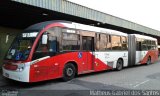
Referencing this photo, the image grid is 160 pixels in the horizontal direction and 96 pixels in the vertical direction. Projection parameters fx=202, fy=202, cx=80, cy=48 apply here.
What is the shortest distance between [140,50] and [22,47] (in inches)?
493

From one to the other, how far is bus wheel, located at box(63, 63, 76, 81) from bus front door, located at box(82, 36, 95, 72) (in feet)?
3.18

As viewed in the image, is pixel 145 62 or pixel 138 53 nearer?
pixel 138 53

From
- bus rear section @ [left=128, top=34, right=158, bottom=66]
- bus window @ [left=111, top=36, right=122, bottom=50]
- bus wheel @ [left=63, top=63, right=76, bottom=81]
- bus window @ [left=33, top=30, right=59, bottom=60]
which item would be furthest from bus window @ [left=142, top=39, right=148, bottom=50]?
bus window @ [left=33, top=30, right=59, bottom=60]

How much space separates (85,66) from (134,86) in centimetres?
311

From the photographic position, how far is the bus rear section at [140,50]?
55.2ft

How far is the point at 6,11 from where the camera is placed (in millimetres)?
11953

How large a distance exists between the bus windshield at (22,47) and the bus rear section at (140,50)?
9.70 meters

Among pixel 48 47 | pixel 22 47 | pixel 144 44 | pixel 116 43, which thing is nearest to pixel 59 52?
pixel 48 47

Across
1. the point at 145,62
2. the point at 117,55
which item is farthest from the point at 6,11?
the point at 145,62

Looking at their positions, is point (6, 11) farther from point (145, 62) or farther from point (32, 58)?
point (145, 62)

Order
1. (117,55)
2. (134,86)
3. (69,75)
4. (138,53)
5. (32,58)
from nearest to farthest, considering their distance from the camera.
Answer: (32,58), (134,86), (69,75), (117,55), (138,53)

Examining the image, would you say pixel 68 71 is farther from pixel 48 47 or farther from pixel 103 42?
pixel 103 42

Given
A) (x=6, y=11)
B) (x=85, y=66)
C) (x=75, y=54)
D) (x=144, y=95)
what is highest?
(x=6, y=11)

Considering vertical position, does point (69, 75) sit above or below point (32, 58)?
below
